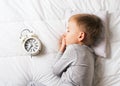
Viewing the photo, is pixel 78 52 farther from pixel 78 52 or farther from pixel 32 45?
pixel 32 45

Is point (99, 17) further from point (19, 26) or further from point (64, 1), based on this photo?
point (19, 26)

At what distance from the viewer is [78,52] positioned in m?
1.39

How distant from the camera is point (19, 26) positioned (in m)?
1.49

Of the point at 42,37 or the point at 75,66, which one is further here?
the point at 42,37

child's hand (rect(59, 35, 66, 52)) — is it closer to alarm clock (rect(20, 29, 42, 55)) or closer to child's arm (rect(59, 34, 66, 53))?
child's arm (rect(59, 34, 66, 53))

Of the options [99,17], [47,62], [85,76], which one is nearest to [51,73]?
[47,62]

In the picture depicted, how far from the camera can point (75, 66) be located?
137cm

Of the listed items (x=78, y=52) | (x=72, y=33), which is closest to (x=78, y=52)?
(x=78, y=52)

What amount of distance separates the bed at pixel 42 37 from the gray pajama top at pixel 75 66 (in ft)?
0.18

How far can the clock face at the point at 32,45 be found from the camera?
145cm

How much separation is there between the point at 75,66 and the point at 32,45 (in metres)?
0.26

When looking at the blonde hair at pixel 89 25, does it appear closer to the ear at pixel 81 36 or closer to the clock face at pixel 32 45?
the ear at pixel 81 36

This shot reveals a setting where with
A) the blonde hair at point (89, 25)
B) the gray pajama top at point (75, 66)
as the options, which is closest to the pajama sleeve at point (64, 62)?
the gray pajama top at point (75, 66)

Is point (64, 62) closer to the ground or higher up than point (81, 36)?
closer to the ground
